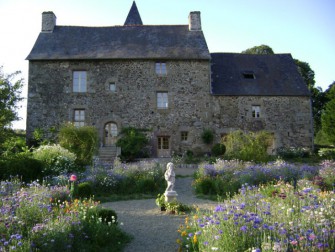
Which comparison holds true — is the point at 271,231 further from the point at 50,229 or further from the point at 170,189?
the point at 170,189

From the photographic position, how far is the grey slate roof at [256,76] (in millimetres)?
19172

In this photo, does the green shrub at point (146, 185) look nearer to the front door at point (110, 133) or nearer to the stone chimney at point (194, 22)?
the front door at point (110, 133)

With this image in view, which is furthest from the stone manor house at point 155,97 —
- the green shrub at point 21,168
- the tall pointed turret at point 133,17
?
the tall pointed turret at point 133,17

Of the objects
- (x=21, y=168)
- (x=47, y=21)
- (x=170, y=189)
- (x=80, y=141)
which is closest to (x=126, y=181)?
(x=170, y=189)

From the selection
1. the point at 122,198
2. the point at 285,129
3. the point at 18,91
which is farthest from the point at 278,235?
the point at 285,129

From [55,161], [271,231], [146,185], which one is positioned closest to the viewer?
[271,231]

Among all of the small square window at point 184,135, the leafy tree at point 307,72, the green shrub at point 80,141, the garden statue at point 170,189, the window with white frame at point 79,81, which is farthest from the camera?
the leafy tree at point 307,72

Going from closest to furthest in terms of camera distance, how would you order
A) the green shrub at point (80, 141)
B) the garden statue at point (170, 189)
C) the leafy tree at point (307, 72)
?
the garden statue at point (170, 189)
the green shrub at point (80, 141)
the leafy tree at point (307, 72)

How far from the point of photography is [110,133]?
18469mm

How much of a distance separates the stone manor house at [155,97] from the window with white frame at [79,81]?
0.19 ft

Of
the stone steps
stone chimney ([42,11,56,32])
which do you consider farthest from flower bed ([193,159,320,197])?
stone chimney ([42,11,56,32])

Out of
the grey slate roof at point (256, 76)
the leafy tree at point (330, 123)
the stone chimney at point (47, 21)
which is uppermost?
the stone chimney at point (47, 21)

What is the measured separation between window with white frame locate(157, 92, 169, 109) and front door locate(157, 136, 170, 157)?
182 cm

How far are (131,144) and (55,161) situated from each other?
5475 mm
